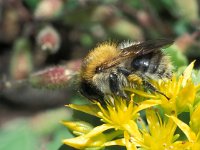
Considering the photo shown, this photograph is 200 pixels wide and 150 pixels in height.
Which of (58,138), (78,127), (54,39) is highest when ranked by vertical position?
(54,39)

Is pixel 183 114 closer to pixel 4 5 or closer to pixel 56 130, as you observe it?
pixel 56 130

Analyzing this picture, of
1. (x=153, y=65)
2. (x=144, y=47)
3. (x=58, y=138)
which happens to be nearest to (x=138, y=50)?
(x=144, y=47)

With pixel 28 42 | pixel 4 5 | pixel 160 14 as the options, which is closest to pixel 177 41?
pixel 160 14

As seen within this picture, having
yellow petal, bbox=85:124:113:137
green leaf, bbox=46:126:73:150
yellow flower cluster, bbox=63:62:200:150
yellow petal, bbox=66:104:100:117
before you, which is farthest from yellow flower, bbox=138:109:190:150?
green leaf, bbox=46:126:73:150

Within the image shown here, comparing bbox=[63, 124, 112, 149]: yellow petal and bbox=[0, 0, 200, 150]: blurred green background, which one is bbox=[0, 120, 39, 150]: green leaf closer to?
bbox=[0, 0, 200, 150]: blurred green background

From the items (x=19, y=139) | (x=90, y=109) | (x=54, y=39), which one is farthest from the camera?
(x=54, y=39)

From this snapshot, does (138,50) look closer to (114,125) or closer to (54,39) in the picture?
(114,125)

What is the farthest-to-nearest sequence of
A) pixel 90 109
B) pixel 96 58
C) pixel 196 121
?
1. pixel 90 109
2. pixel 96 58
3. pixel 196 121

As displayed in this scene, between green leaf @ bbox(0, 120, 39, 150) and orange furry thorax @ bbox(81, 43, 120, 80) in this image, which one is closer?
orange furry thorax @ bbox(81, 43, 120, 80)
